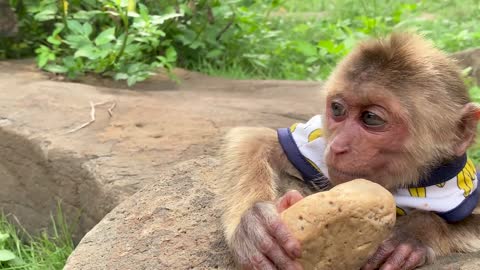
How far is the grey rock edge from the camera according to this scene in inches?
114

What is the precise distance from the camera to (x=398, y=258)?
103 inches

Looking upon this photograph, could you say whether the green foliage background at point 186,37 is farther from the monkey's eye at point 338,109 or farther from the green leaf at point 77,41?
the monkey's eye at point 338,109

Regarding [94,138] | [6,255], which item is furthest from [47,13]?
[6,255]

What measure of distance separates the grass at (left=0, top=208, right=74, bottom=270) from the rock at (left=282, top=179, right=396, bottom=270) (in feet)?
6.40

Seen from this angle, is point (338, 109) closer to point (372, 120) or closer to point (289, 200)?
point (372, 120)

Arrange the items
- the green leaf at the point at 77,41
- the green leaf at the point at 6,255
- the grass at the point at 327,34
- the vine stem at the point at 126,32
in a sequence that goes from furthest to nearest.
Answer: the grass at the point at 327,34 → the green leaf at the point at 77,41 → the vine stem at the point at 126,32 → the green leaf at the point at 6,255

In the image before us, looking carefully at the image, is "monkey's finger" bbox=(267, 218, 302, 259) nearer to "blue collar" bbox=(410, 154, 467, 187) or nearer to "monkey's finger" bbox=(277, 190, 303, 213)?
"monkey's finger" bbox=(277, 190, 303, 213)

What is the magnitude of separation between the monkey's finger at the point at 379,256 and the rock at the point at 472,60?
3.74 metres

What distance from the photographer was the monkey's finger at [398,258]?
259 cm

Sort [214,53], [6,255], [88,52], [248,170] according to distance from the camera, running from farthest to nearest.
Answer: [214,53]
[88,52]
[6,255]
[248,170]

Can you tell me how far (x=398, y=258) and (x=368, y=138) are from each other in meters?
0.46

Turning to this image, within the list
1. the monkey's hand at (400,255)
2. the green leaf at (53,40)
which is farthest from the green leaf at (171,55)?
the monkey's hand at (400,255)

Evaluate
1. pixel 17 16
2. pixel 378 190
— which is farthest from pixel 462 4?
pixel 378 190

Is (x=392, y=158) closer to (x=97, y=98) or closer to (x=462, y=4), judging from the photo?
(x=97, y=98)
